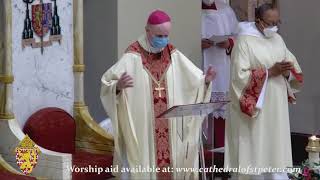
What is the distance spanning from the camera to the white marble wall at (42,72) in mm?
5883

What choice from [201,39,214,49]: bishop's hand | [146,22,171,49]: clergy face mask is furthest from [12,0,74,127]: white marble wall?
[201,39,214,49]: bishop's hand

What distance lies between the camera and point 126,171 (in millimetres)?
5449

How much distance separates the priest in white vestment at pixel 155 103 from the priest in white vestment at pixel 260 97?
0.68m

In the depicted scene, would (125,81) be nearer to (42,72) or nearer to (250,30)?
(42,72)

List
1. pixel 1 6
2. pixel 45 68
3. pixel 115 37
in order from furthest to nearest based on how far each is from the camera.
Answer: pixel 115 37 < pixel 45 68 < pixel 1 6

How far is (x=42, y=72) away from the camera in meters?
6.11

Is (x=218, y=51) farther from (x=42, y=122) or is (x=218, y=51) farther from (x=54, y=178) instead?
(x=54, y=178)

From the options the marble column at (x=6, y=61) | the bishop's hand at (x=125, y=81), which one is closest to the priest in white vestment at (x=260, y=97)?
the bishop's hand at (x=125, y=81)

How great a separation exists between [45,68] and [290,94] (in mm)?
2224

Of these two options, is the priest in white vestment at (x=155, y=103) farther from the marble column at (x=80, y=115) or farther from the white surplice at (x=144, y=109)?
the marble column at (x=80, y=115)

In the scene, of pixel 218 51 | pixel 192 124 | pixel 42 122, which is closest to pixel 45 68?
pixel 42 122

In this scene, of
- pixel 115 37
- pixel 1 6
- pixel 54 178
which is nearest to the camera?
pixel 54 178

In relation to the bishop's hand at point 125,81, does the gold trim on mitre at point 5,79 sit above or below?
below

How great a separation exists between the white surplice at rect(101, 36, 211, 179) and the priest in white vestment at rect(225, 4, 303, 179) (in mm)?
675
